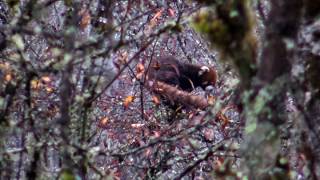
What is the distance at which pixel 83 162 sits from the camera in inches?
110

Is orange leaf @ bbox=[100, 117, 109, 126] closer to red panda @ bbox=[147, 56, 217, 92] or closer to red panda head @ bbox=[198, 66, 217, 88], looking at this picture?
red panda @ bbox=[147, 56, 217, 92]

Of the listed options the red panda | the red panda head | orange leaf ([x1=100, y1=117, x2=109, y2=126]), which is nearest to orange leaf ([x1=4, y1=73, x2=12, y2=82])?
orange leaf ([x1=100, y1=117, x2=109, y2=126])

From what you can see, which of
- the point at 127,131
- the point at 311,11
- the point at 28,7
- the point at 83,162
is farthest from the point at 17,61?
the point at 127,131

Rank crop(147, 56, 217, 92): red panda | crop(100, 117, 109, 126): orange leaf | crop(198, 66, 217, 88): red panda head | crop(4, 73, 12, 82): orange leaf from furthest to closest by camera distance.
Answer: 1. crop(198, 66, 217, 88): red panda head
2. crop(147, 56, 217, 92): red panda
3. crop(100, 117, 109, 126): orange leaf
4. crop(4, 73, 12, 82): orange leaf

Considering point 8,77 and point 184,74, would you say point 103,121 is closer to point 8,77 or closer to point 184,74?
point 184,74

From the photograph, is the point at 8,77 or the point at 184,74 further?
the point at 184,74

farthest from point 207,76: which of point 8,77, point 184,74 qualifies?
point 8,77

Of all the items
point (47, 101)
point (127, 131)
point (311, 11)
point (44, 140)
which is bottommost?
point (44, 140)

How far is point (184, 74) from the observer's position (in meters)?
7.57

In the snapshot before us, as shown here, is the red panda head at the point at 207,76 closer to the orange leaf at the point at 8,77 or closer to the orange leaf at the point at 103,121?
the orange leaf at the point at 103,121

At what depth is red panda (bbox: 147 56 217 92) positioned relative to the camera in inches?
291

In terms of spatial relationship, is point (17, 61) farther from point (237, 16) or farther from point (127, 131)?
point (127, 131)

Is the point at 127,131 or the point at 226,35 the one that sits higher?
the point at 127,131

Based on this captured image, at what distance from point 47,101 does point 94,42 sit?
122 centimetres
